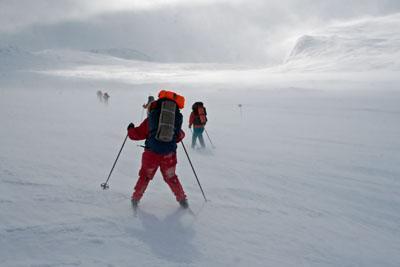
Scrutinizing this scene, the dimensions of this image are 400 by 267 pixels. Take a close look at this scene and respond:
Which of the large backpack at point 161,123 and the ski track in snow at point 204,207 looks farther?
the large backpack at point 161,123

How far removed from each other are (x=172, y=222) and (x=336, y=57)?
302 feet

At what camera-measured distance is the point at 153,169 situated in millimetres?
5020

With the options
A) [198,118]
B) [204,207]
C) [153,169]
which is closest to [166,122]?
[153,169]

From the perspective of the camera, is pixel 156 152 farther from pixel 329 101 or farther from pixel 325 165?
pixel 329 101

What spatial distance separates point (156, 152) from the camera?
16.2 ft

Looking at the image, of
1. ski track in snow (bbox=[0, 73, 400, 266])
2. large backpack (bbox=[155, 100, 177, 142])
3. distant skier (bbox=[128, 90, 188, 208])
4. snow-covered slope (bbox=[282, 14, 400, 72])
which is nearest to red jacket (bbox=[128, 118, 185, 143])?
distant skier (bbox=[128, 90, 188, 208])

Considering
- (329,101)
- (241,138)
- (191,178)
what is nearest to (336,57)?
(329,101)

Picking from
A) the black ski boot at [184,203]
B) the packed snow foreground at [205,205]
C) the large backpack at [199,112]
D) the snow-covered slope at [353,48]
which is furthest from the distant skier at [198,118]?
the snow-covered slope at [353,48]

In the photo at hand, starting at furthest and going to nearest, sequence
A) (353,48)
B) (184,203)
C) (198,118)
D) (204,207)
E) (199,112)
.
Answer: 1. (353,48)
2. (198,118)
3. (199,112)
4. (204,207)
5. (184,203)

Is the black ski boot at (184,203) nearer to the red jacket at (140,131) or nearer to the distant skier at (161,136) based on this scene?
the distant skier at (161,136)

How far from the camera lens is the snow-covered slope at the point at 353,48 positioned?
72812 mm

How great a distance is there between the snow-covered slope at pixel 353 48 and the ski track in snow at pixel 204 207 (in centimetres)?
6080

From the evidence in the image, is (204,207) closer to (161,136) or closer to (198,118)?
(161,136)

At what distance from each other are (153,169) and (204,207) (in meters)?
0.97
